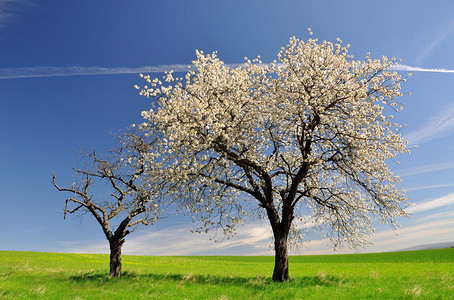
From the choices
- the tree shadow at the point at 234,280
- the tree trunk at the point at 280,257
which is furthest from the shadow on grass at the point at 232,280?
the tree trunk at the point at 280,257

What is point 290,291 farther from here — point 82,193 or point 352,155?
point 82,193

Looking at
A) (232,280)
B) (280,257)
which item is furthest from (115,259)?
(280,257)

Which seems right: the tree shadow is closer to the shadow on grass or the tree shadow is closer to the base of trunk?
the shadow on grass

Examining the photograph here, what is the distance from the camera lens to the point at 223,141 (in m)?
18.5

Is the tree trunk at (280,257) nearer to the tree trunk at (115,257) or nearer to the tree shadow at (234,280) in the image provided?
the tree shadow at (234,280)

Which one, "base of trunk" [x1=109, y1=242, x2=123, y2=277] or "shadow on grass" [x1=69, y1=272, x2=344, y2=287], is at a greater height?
"base of trunk" [x1=109, y1=242, x2=123, y2=277]

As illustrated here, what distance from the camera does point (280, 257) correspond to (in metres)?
19.3

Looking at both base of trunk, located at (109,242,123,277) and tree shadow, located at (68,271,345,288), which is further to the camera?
base of trunk, located at (109,242,123,277)

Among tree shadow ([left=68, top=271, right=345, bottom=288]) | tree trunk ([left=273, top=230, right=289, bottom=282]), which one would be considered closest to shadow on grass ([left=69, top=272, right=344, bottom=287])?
tree shadow ([left=68, top=271, right=345, bottom=288])

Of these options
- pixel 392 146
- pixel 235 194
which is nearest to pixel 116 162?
pixel 235 194

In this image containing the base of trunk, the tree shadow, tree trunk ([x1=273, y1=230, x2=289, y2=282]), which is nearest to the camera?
the tree shadow

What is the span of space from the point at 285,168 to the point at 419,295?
9.76 meters

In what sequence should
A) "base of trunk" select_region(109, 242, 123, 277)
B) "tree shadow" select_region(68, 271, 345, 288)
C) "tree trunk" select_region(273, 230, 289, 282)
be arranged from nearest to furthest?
"tree shadow" select_region(68, 271, 345, 288)
"tree trunk" select_region(273, 230, 289, 282)
"base of trunk" select_region(109, 242, 123, 277)

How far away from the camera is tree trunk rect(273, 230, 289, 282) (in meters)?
19.2
